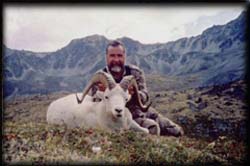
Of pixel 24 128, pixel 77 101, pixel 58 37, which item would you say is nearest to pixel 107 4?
pixel 58 37

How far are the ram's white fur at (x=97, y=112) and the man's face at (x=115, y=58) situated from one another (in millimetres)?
171

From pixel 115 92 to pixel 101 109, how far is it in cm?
19

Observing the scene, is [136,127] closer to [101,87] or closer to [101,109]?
[101,109]

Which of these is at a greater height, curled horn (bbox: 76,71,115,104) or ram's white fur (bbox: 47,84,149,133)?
curled horn (bbox: 76,71,115,104)

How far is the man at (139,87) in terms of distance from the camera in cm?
454

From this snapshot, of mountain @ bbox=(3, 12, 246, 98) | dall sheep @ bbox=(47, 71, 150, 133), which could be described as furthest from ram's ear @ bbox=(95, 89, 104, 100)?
mountain @ bbox=(3, 12, 246, 98)

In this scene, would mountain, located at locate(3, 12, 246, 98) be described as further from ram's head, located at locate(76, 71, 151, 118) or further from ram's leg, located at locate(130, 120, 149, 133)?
ram's leg, located at locate(130, 120, 149, 133)

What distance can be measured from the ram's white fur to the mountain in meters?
0.14

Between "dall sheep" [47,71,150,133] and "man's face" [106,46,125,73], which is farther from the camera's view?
"man's face" [106,46,125,73]

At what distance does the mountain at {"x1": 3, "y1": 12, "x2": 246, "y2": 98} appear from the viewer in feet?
14.8

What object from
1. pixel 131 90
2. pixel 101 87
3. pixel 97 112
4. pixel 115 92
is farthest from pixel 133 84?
pixel 97 112

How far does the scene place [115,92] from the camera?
4461 millimetres

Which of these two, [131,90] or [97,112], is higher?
[131,90]

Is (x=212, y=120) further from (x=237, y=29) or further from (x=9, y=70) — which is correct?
(x=9, y=70)
